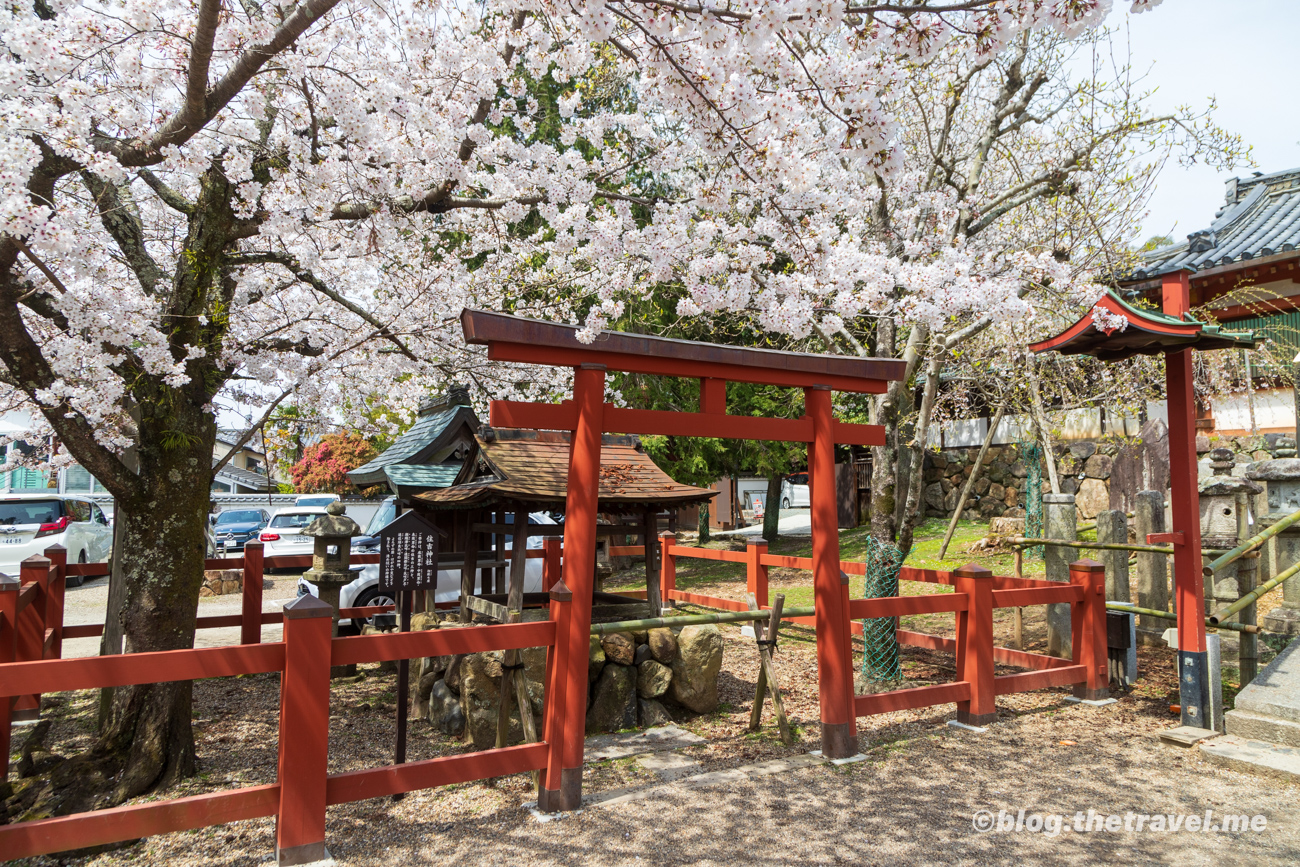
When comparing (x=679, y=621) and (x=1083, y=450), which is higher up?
(x=1083, y=450)

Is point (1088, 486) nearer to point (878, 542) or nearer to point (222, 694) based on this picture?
point (878, 542)

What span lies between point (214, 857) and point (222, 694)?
427 centimetres

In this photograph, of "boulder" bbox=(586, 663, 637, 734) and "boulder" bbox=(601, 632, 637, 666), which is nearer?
"boulder" bbox=(586, 663, 637, 734)

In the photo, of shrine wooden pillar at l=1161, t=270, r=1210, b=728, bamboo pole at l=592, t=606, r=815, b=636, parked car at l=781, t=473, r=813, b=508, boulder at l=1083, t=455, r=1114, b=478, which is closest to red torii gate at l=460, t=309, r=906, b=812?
bamboo pole at l=592, t=606, r=815, b=636

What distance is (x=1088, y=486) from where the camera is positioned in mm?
14914

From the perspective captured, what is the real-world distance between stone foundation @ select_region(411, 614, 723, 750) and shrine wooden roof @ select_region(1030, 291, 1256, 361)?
160 inches

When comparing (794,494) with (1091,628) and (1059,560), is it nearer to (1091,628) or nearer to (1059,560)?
(1059,560)

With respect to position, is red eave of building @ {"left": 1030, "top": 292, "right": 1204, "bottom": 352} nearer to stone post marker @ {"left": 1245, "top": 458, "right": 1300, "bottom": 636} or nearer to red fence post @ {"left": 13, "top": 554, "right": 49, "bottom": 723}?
stone post marker @ {"left": 1245, "top": 458, "right": 1300, "bottom": 636}

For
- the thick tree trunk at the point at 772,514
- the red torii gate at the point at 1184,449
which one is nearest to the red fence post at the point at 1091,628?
the red torii gate at the point at 1184,449

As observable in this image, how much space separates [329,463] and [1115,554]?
26713mm

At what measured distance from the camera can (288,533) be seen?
707 inches

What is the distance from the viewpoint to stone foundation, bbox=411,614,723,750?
6.55 meters

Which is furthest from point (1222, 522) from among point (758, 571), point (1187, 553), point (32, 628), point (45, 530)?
point (45, 530)

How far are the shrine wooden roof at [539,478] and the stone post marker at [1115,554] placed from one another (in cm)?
418
